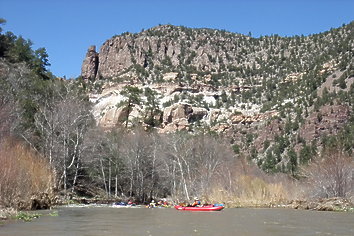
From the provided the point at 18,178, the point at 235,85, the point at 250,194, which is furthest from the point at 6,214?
the point at 235,85

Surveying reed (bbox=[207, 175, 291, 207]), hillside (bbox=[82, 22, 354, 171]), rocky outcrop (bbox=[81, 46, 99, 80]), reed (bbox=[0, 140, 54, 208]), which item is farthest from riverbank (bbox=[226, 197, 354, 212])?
rocky outcrop (bbox=[81, 46, 99, 80])

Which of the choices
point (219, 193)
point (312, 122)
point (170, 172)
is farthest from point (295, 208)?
point (312, 122)

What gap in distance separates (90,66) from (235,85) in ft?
169

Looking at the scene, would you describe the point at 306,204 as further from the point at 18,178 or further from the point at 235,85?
the point at 235,85

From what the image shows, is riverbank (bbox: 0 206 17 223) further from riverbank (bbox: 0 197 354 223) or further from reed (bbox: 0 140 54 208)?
riverbank (bbox: 0 197 354 223)

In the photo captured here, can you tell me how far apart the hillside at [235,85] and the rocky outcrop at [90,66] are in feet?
1.02

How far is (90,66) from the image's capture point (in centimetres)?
13650

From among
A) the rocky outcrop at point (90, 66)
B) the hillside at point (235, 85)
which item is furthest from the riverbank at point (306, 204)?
the rocky outcrop at point (90, 66)

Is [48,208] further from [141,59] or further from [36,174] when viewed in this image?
[141,59]

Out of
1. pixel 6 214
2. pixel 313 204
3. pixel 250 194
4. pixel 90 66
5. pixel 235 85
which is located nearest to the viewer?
pixel 6 214

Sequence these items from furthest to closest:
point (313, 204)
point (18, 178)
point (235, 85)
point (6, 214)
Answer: point (235, 85), point (313, 204), point (18, 178), point (6, 214)

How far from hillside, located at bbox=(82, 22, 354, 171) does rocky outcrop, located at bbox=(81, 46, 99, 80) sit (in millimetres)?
312

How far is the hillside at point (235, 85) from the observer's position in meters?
72.8

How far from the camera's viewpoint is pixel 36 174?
25469mm
